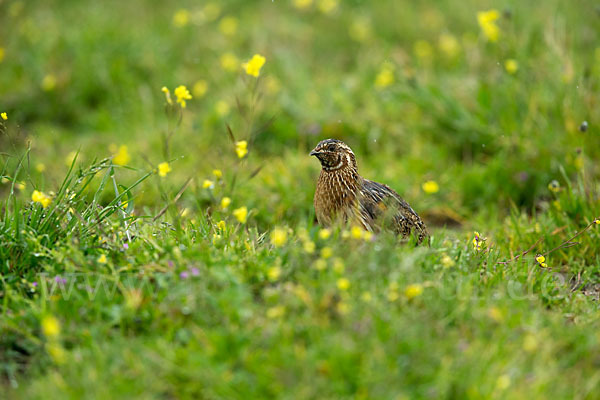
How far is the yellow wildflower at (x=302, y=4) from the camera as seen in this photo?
893 cm

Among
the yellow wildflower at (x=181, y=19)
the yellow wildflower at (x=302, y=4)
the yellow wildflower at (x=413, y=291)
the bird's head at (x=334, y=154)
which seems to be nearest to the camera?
the yellow wildflower at (x=413, y=291)

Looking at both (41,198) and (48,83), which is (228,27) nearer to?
(48,83)

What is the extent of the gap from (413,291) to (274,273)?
629 millimetres

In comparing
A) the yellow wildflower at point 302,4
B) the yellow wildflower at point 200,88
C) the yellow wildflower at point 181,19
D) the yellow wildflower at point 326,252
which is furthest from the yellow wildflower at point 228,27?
the yellow wildflower at point 326,252

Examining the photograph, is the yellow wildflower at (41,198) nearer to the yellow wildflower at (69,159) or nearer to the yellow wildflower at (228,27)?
the yellow wildflower at (69,159)

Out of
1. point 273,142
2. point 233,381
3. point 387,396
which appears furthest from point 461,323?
point 273,142

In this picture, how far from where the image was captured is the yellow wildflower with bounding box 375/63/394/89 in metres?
7.18

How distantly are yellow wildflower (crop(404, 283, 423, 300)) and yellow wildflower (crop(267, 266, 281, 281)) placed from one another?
594mm

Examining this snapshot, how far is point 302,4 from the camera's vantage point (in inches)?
355

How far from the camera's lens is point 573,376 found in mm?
3068

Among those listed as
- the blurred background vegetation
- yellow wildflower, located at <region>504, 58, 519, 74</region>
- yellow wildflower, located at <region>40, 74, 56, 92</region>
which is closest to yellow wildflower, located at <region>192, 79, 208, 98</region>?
the blurred background vegetation

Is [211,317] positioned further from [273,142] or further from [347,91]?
[347,91]

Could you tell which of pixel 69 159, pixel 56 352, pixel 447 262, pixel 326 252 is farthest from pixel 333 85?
pixel 56 352

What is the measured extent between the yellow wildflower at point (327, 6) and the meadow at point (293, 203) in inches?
2.9
